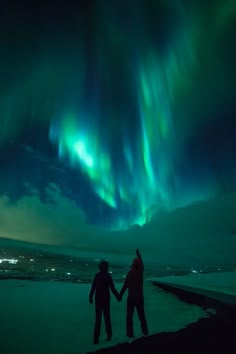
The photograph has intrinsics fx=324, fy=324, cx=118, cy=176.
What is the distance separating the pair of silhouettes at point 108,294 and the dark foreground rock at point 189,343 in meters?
0.93

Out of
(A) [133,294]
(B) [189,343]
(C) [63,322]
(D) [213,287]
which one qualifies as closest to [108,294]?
(A) [133,294]

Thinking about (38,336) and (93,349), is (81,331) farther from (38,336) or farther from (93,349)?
(93,349)

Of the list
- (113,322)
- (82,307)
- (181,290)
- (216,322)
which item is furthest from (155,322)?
(181,290)

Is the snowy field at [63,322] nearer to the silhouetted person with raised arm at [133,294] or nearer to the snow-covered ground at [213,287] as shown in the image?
the silhouetted person with raised arm at [133,294]

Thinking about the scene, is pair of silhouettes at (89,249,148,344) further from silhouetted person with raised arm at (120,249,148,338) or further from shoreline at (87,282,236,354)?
shoreline at (87,282,236,354)

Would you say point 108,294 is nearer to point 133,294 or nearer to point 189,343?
point 133,294

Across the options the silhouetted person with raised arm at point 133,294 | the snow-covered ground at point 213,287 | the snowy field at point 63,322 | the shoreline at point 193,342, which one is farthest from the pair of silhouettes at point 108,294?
the snow-covered ground at point 213,287

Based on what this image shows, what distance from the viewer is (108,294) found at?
8.90 meters

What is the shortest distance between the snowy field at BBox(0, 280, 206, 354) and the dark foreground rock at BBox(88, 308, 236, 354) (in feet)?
3.80

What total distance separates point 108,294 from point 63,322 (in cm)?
474

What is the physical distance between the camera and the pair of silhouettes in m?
8.77

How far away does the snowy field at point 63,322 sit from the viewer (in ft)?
29.2

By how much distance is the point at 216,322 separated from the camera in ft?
33.4

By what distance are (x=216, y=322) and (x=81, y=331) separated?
440 cm
